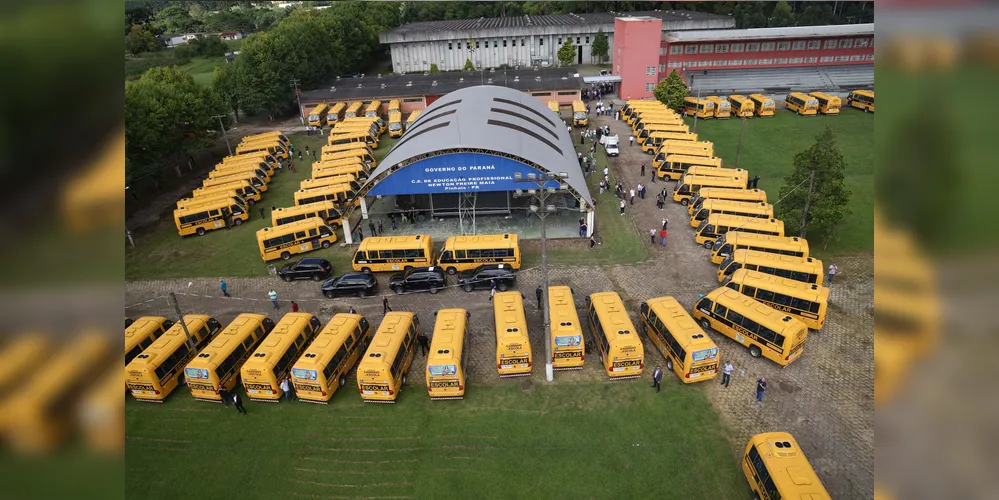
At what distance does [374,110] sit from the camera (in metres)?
50.7

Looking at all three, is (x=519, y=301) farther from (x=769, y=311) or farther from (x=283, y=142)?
(x=283, y=142)

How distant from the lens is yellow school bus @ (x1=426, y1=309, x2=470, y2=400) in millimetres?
17656

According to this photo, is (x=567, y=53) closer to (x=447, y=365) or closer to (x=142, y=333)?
(x=447, y=365)

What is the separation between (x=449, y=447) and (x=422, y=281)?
9.58 meters

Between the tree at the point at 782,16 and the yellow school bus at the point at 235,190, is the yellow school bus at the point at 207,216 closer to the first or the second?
the yellow school bus at the point at 235,190

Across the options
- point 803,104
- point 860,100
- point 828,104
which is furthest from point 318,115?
point 860,100

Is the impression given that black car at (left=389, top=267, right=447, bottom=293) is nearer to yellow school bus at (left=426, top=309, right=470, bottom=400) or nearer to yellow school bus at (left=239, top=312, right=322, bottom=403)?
yellow school bus at (left=239, top=312, right=322, bottom=403)

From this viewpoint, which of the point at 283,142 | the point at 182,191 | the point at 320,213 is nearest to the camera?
the point at 320,213

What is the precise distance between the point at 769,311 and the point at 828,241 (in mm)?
10295

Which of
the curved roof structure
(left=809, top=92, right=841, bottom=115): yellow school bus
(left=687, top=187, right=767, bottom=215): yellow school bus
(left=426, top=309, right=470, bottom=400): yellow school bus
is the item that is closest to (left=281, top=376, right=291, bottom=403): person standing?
(left=426, top=309, right=470, bottom=400): yellow school bus

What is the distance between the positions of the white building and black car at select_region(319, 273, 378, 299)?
185 ft

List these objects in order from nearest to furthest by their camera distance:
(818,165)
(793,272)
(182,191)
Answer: (793,272) → (818,165) → (182,191)

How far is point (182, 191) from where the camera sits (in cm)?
3822
